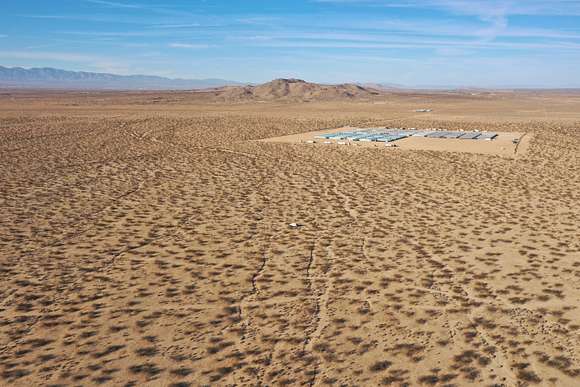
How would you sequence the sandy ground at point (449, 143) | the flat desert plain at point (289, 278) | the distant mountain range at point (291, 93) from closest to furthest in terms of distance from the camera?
the flat desert plain at point (289, 278), the sandy ground at point (449, 143), the distant mountain range at point (291, 93)

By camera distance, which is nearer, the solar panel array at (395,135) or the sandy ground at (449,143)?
the sandy ground at (449,143)

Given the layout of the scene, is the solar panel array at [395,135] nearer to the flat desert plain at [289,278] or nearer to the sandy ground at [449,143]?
the sandy ground at [449,143]

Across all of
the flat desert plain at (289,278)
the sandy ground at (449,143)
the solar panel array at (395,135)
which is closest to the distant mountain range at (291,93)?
the solar panel array at (395,135)

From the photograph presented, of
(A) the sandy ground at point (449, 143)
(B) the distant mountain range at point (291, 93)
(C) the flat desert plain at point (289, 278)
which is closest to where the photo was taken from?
(C) the flat desert plain at point (289, 278)

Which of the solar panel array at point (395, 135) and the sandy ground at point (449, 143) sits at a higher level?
the solar panel array at point (395, 135)

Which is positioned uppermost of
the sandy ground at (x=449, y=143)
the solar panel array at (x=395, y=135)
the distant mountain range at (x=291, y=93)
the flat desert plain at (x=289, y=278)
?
the distant mountain range at (x=291, y=93)
